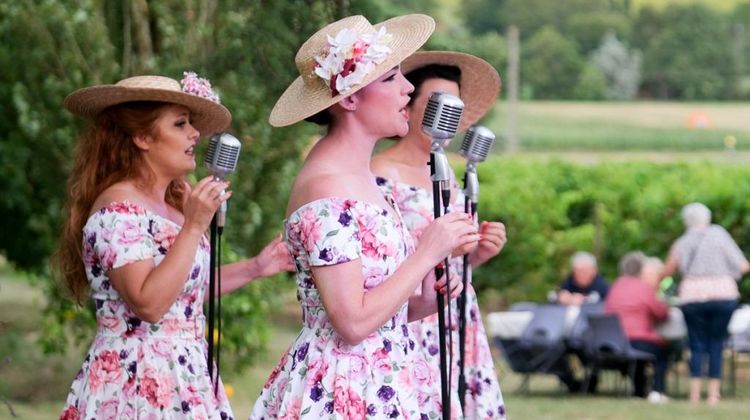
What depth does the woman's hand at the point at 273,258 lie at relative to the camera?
5.11m

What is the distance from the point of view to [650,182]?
18250 mm

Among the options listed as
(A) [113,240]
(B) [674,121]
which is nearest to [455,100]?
(A) [113,240]

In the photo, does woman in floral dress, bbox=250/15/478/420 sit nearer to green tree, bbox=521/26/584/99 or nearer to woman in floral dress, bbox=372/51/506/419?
woman in floral dress, bbox=372/51/506/419

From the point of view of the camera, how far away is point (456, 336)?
5.70 m

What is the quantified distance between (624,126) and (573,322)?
106ft

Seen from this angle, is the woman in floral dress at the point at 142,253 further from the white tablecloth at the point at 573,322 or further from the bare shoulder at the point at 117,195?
the white tablecloth at the point at 573,322

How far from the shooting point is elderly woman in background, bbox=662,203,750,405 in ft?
40.0

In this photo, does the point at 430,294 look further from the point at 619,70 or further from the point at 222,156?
the point at 619,70

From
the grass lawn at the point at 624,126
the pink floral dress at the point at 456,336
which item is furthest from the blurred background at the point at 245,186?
the grass lawn at the point at 624,126

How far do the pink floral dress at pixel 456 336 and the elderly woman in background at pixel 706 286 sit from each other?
22.0ft

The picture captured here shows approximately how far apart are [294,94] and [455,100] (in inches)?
19.0

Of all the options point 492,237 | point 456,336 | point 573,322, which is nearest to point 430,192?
point 492,237

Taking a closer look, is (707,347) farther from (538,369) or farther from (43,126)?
(43,126)

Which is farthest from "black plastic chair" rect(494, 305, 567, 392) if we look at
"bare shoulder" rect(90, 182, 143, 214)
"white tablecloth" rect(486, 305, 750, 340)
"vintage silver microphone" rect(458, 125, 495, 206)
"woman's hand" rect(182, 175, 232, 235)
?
"woman's hand" rect(182, 175, 232, 235)
